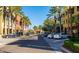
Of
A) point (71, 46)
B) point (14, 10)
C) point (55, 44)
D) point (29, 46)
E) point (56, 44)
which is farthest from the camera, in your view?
point (55, 44)

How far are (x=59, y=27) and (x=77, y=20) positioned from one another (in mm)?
2671

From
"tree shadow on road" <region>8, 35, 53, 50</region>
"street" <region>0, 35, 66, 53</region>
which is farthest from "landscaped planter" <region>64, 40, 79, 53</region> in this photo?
"tree shadow on road" <region>8, 35, 53, 50</region>

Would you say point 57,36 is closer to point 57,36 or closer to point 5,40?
point 57,36

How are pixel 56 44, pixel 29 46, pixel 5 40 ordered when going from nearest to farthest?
pixel 29 46, pixel 5 40, pixel 56 44

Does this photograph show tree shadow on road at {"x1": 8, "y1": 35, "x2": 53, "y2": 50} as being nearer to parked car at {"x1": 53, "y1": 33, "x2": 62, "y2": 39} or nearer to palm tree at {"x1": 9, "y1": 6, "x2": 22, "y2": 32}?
parked car at {"x1": 53, "y1": 33, "x2": 62, "y2": 39}

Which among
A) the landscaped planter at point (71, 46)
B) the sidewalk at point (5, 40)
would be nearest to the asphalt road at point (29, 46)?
the sidewalk at point (5, 40)

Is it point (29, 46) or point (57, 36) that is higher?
point (57, 36)

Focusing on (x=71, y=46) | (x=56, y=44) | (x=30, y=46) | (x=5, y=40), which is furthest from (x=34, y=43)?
(x=71, y=46)

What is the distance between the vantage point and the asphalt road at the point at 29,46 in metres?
16.1

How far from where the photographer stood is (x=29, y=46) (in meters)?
17.3

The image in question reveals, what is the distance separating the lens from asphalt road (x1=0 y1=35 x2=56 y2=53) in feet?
52.9

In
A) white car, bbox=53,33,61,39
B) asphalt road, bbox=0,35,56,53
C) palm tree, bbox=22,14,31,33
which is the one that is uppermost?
palm tree, bbox=22,14,31,33

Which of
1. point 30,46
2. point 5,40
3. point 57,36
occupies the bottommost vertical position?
point 30,46
